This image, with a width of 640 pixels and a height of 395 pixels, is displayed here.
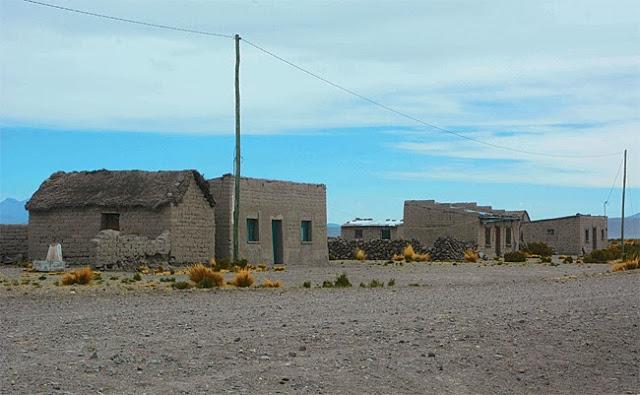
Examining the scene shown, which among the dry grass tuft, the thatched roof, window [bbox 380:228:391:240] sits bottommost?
the dry grass tuft

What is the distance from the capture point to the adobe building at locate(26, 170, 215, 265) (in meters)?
35.4

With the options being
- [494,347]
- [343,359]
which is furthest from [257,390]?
[494,347]

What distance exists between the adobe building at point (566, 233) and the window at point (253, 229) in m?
36.7

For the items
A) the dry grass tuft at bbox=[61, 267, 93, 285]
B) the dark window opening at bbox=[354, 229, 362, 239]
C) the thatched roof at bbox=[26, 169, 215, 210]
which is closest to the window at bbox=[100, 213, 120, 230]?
the thatched roof at bbox=[26, 169, 215, 210]

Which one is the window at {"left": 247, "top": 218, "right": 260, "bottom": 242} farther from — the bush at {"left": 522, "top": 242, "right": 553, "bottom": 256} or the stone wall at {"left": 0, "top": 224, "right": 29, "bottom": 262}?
the bush at {"left": 522, "top": 242, "right": 553, "bottom": 256}

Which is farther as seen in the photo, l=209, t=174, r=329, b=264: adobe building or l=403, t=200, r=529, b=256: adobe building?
l=403, t=200, r=529, b=256: adobe building

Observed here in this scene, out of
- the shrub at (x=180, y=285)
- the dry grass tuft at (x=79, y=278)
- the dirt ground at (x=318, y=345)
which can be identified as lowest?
the dirt ground at (x=318, y=345)

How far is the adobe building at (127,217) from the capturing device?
35.4 meters

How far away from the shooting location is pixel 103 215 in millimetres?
37000

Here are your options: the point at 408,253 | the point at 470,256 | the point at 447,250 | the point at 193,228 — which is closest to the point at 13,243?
the point at 193,228

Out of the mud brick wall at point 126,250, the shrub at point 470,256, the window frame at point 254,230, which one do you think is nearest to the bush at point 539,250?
the shrub at point 470,256

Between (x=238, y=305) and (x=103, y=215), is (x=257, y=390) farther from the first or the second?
(x=103, y=215)

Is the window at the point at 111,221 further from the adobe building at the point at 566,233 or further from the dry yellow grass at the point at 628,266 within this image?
the adobe building at the point at 566,233

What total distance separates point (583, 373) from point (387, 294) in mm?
9776
